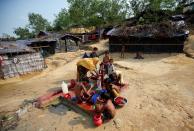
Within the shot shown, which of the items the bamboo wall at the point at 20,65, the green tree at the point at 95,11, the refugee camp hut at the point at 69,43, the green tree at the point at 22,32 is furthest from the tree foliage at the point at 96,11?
the bamboo wall at the point at 20,65

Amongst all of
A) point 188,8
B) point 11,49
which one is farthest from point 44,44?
point 188,8

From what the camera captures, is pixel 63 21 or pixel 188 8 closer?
pixel 188 8

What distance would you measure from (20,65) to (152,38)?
455 inches

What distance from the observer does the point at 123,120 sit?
6.87 m

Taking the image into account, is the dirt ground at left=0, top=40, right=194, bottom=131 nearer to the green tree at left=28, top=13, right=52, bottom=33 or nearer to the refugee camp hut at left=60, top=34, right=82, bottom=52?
the refugee camp hut at left=60, top=34, right=82, bottom=52

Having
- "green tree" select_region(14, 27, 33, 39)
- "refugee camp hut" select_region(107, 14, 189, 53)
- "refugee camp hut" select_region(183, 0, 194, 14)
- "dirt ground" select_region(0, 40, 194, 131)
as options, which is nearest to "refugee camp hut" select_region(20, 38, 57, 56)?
"refugee camp hut" select_region(107, 14, 189, 53)

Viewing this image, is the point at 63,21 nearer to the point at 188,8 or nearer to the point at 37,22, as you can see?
the point at 37,22

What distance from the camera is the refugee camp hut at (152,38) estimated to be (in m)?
17.5

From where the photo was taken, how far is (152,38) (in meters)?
18.4

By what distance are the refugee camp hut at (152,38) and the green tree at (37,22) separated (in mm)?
42046

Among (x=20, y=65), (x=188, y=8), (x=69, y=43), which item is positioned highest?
(x=188, y=8)

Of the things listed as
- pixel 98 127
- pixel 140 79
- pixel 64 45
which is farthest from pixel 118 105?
pixel 64 45

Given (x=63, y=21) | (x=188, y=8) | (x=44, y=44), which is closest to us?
(x=44, y=44)

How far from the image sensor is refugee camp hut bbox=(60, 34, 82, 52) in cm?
2917
